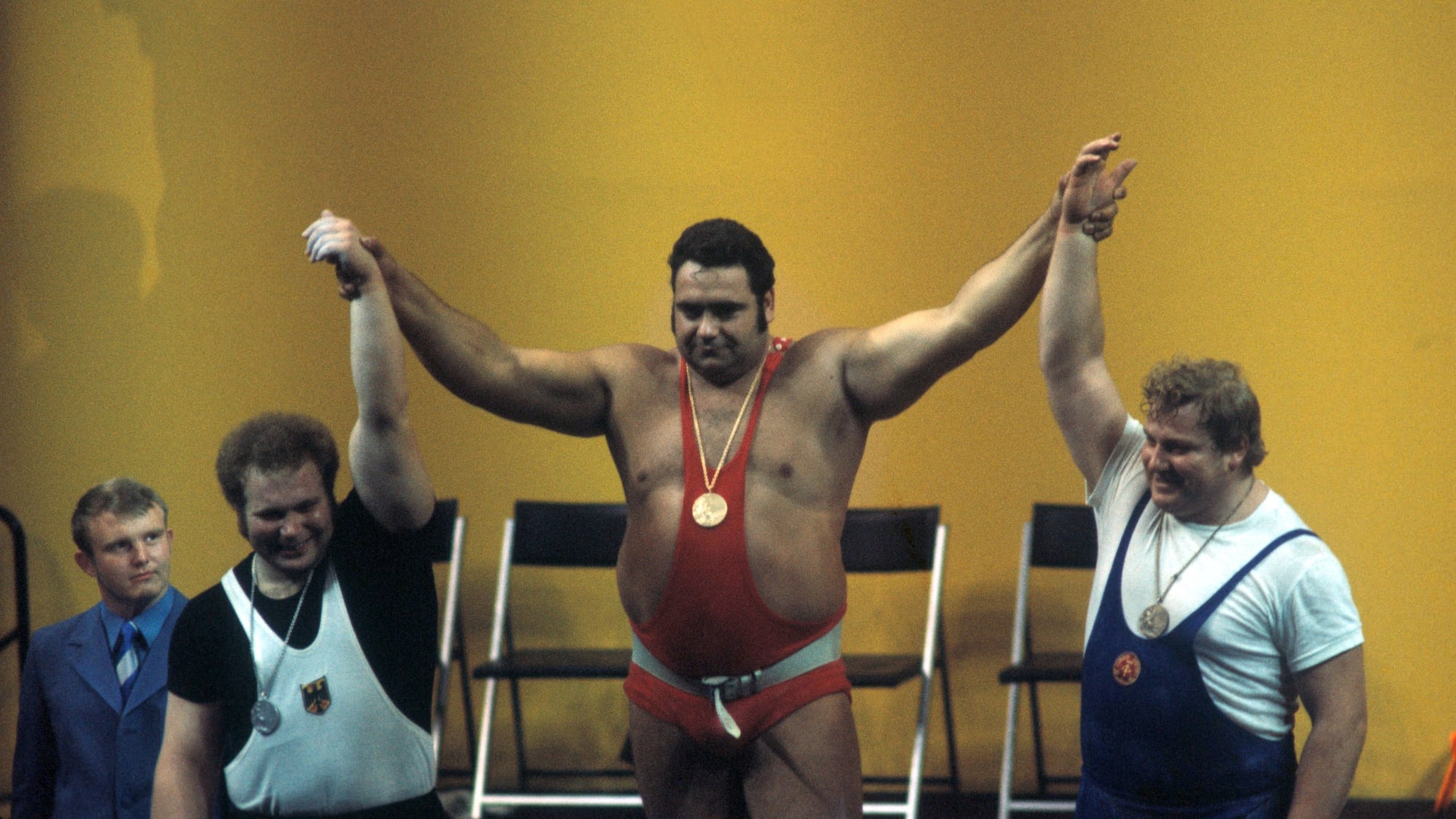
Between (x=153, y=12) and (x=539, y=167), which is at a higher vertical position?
(x=153, y=12)

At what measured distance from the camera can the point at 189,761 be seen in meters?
2.26

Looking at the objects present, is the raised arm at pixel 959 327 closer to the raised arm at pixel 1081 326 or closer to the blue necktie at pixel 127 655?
the raised arm at pixel 1081 326

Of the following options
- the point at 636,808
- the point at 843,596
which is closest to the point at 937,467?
the point at 636,808

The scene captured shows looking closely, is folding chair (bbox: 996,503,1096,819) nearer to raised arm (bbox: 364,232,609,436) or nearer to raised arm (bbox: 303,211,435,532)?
raised arm (bbox: 364,232,609,436)

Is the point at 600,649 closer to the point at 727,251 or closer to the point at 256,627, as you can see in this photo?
the point at 727,251

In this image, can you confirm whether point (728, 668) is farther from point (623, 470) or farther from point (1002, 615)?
point (1002, 615)

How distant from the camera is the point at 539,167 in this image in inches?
195

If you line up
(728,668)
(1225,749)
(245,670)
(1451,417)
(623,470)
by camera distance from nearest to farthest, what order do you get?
(245,670) → (1225,749) → (728,668) → (623,470) → (1451,417)

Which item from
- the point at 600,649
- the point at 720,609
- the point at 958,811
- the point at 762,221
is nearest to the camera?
the point at 720,609

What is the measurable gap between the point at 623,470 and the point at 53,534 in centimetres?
309

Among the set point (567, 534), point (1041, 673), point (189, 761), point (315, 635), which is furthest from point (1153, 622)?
point (567, 534)

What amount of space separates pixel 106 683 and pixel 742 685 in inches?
55.9

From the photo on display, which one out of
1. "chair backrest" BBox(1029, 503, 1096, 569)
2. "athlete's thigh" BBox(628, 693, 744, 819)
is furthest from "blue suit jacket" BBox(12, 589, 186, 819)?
"chair backrest" BBox(1029, 503, 1096, 569)

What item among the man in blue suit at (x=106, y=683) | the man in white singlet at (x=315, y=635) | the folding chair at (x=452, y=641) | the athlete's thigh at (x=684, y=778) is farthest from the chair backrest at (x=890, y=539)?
the man in white singlet at (x=315, y=635)
